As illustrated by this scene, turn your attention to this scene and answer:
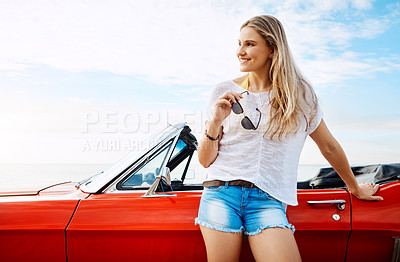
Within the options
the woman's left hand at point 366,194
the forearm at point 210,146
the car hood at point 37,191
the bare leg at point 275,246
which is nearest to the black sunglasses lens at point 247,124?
the forearm at point 210,146

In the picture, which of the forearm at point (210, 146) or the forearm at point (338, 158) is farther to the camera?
the forearm at point (338, 158)

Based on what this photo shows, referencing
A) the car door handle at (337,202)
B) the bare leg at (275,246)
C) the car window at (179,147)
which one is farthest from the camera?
the car window at (179,147)

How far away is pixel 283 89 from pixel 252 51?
0.87ft

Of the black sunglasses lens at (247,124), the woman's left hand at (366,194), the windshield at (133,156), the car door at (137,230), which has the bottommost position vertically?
the car door at (137,230)

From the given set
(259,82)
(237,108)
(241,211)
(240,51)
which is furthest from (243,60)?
(241,211)

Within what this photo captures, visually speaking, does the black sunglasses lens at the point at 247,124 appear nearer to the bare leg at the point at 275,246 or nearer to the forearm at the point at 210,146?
the forearm at the point at 210,146

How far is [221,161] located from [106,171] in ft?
4.00

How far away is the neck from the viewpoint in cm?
197

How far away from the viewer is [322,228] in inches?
87.0

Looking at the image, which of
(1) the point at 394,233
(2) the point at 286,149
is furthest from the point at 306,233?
(2) the point at 286,149

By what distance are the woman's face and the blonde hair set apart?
0.03m

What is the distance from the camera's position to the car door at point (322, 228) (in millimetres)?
2213

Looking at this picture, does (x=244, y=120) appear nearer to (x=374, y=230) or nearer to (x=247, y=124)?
(x=247, y=124)

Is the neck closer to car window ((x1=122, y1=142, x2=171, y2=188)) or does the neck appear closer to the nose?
the nose
